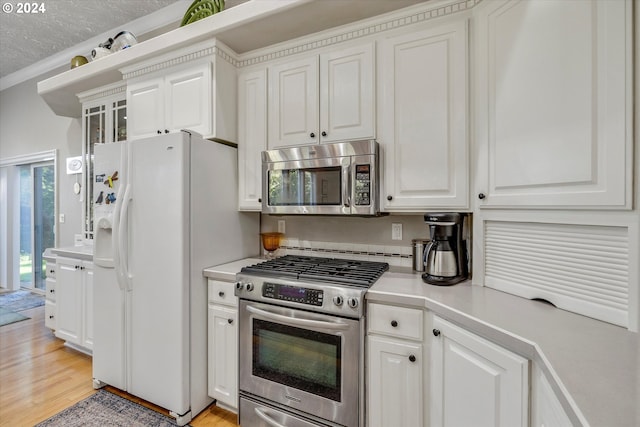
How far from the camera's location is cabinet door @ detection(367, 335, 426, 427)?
54.9 inches

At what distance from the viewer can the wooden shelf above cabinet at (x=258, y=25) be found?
5.64 feet

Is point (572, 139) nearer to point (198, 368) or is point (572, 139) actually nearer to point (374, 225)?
point (374, 225)

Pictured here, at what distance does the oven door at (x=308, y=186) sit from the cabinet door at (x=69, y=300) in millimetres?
1913

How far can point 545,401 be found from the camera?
0.85 metres

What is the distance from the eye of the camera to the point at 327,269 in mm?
1776

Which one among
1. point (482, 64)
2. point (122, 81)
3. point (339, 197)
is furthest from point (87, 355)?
point (482, 64)

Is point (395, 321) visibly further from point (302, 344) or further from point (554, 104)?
point (554, 104)

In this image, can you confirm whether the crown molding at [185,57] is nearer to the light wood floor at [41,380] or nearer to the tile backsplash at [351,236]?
the tile backsplash at [351,236]

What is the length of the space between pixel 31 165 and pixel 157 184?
13.1 feet

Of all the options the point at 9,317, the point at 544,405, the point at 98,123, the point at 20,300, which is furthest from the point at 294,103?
the point at 20,300

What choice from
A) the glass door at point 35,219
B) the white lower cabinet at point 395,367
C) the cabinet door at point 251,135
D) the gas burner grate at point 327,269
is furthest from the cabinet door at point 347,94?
the glass door at point 35,219

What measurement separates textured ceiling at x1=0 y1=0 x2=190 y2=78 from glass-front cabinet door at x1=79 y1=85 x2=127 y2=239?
0.72m

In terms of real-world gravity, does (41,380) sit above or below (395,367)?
below

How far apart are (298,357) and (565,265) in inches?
52.4
